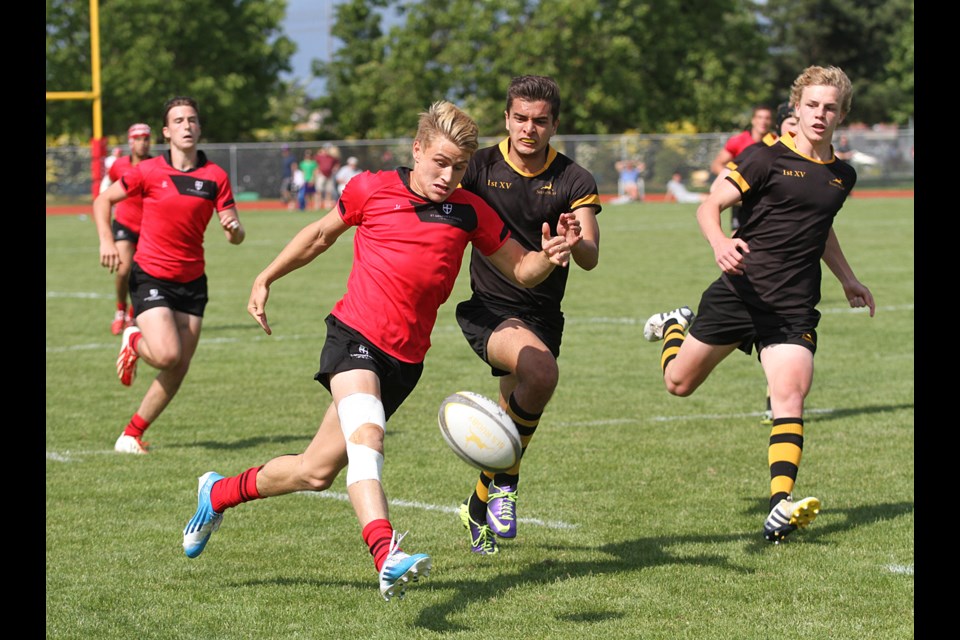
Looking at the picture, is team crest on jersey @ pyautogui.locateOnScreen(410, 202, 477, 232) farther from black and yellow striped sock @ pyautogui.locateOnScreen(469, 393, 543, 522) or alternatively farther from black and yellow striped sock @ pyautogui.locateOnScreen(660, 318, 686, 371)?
black and yellow striped sock @ pyautogui.locateOnScreen(660, 318, 686, 371)

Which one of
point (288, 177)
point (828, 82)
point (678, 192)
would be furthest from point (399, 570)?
point (288, 177)

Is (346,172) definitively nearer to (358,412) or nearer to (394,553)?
(358,412)

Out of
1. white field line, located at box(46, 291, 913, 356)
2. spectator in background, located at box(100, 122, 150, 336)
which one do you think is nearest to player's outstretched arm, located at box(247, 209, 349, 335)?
spectator in background, located at box(100, 122, 150, 336)

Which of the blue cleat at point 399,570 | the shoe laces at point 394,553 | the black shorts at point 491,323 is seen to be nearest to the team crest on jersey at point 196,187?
the black shorts at point 491,323

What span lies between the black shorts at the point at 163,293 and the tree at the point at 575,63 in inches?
1961

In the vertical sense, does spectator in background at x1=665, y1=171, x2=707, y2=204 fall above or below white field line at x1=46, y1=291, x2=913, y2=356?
below

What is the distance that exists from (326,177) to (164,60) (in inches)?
500

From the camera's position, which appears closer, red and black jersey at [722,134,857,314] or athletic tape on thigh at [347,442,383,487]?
athletic tape on thigh at [347,442,383,487]

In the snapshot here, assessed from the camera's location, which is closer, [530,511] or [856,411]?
[530,511]

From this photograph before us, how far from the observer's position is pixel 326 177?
156 ft

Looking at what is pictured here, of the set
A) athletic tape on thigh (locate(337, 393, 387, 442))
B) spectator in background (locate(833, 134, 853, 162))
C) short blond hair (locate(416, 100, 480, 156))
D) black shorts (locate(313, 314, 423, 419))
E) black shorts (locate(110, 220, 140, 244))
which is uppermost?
short blond hair (locate(416, 100, 480, 156))

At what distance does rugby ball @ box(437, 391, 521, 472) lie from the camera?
5.88 m

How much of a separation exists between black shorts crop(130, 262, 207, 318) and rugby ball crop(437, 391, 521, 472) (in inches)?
174

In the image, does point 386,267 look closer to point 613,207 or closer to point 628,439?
point 628,439
